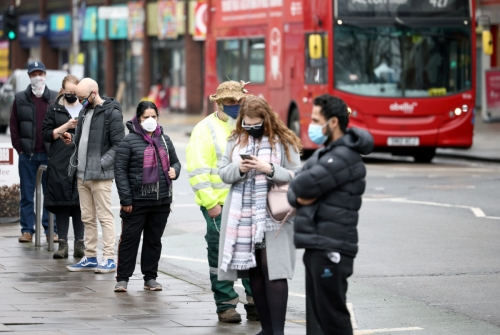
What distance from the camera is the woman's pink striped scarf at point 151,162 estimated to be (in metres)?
9.47

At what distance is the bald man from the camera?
10.4 meters

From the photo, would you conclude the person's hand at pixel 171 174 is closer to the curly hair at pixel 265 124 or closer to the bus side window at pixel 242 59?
the curly hair at pixel 265 124

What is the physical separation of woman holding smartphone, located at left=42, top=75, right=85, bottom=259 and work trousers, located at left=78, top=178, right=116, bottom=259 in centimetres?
32

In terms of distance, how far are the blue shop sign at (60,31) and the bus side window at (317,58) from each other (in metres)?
39.0

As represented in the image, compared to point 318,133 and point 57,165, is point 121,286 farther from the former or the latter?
point 318,133

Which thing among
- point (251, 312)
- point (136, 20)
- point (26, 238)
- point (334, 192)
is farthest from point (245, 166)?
point (136, 20)

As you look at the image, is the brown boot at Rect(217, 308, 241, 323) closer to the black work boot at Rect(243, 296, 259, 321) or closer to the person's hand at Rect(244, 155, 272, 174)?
the black work boot at Rect(243, 296, 259, 321)

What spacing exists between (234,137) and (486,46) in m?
17.5

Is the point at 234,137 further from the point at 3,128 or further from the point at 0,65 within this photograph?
the point at 0,65

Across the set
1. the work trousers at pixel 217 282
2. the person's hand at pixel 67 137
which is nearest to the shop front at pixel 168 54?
the person's hand at pixel 67 137

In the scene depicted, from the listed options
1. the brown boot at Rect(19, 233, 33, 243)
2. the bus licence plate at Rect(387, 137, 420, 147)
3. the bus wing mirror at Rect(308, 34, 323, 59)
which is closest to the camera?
the brown boot at Rect(19, 233, 33, 243)

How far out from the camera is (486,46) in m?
24.2

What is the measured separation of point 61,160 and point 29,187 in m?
1.65

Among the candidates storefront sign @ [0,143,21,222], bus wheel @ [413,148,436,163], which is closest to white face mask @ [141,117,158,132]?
storefront sign @ [0,143,21,222]
